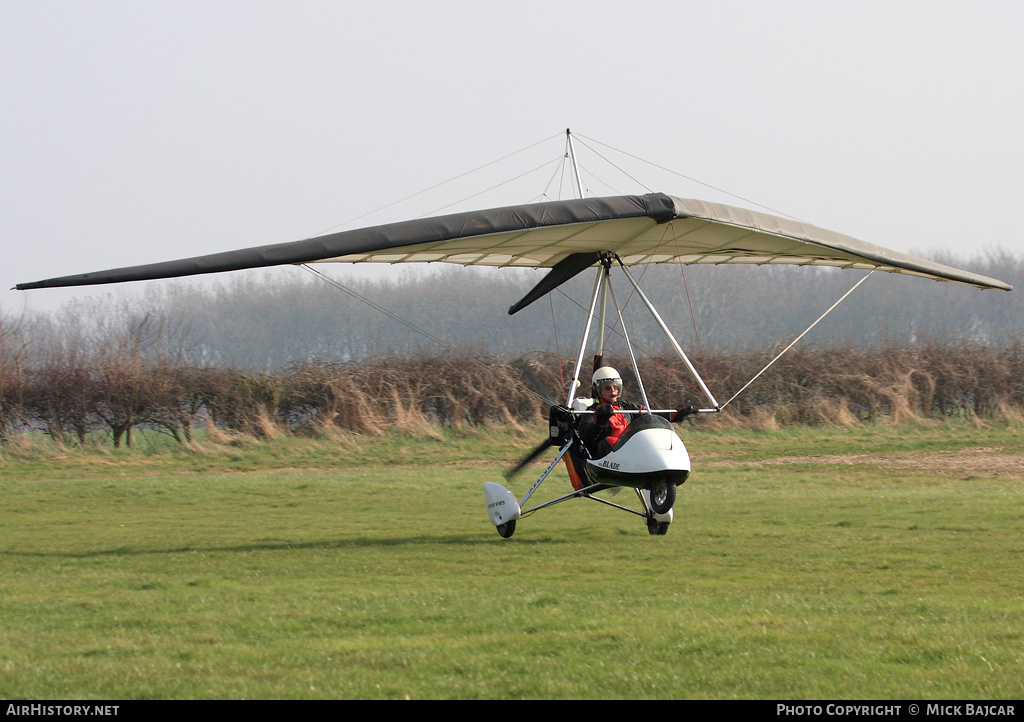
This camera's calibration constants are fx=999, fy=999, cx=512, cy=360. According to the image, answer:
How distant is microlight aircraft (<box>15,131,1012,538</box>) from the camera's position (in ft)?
26.8

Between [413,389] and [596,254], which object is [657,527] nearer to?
[596,254]

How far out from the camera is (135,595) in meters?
6.64

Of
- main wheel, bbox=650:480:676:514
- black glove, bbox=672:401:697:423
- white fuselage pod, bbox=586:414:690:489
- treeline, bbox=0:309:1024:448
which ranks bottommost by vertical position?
treeline, bbox=0:309:1024:448

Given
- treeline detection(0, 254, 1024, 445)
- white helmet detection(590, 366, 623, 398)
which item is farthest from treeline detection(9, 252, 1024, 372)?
white helmet detection(590, 366, 623, 398)

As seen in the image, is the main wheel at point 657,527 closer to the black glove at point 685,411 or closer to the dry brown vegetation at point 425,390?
Result: the black glove at point 685,411

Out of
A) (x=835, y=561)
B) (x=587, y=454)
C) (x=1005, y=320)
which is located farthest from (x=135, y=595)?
(x=1005, y=320)

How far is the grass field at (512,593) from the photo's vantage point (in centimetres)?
437

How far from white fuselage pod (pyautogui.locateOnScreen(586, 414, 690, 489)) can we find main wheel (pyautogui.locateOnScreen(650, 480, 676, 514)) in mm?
57

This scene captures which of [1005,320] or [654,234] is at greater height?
[654,234]

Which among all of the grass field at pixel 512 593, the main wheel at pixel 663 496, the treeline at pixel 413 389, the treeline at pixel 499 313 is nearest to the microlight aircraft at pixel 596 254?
the main wheel at pixel 663 496

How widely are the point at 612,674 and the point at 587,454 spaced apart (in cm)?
518

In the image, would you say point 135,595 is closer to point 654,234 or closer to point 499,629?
point 499,629

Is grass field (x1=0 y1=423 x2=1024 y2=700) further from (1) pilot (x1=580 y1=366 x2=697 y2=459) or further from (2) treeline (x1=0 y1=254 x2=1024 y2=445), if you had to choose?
(2) treeline (x1=0 y1=254 x2=1024 y2=445)

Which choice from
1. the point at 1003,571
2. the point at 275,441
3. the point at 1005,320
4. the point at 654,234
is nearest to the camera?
the point at 1003,571
